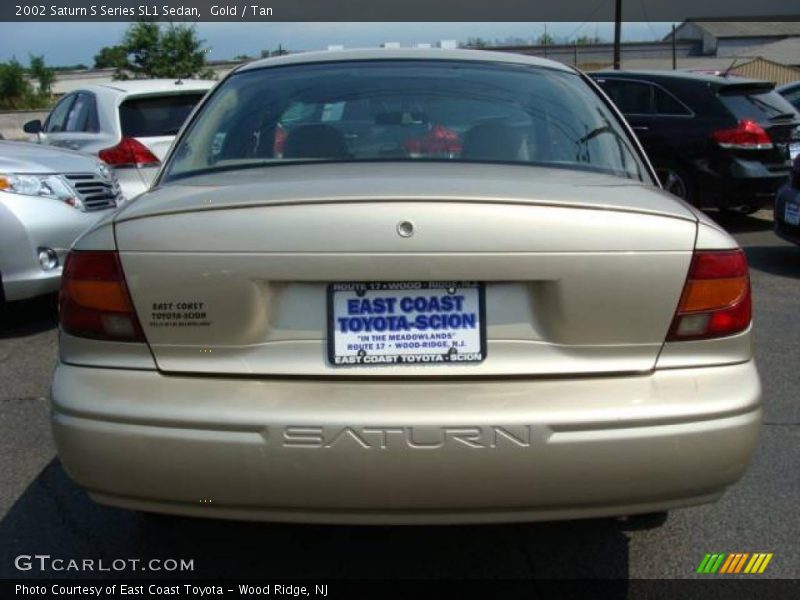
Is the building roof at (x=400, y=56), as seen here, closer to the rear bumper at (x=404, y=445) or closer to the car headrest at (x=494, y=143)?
the car headrest at (x=494, y=143)

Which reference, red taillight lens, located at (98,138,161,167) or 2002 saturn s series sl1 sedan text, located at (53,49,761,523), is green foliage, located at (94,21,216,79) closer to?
red taillight lens, located at (98,138,161,167)

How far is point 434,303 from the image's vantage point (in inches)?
90.2

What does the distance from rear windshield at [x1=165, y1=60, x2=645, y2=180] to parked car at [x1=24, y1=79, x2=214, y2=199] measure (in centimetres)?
446

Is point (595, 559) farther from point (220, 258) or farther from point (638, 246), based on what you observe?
point (220, 258)

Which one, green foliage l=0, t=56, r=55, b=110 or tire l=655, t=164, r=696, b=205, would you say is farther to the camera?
green foliage l=0, t=56, r=55, b=110

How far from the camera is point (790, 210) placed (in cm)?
761

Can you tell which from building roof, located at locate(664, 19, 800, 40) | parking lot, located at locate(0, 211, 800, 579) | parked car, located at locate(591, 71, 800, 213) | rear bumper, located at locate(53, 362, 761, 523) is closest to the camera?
rear bumper, located at locate(53, 362, 761, 523)

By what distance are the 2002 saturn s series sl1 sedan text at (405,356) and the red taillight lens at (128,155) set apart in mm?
5606

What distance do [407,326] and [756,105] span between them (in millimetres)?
8616

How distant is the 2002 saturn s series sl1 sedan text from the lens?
2221mm

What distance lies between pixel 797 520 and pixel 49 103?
54.8 metres

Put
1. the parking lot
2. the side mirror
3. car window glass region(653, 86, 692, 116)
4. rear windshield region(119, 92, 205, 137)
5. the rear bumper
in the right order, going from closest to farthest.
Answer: the rear bumper → the parking lot → rear windshield region(119, 92, 205, 137) → the side mirror → car window glass region(653, 86, 692, 116)

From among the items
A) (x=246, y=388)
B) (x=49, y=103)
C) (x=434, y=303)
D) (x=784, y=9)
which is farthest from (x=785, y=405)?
(x=784, y=9)

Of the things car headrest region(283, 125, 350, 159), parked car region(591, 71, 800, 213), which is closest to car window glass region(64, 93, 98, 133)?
parked car region(591, 71, 800, 213)
